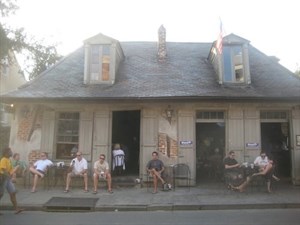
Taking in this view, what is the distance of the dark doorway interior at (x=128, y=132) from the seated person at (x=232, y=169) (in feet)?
15.2

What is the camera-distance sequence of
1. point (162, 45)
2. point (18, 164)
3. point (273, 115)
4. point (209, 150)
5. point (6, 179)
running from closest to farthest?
1. point (6, 179)
2. point (18, 164)
3. point (273, 115)
4. point (209, 150)
5. point (162, 45)

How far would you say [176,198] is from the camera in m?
9.86

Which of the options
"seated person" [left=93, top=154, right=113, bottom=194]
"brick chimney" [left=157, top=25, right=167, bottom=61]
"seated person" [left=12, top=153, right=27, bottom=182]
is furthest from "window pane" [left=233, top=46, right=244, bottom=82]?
"seated person" [left=12, top=153, right=27, bottom=182]

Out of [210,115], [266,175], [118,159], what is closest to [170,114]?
[210,115]

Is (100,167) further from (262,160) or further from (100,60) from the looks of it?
(262,160)

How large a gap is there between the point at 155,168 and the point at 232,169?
253 cm

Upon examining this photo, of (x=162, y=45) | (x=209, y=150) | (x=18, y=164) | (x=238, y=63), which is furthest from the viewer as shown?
(x=162, y=45)

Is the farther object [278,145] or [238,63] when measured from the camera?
[278,145]

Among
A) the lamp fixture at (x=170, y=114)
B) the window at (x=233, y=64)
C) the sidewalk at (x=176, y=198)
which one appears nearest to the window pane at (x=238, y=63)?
the window at (x=233, y=64)

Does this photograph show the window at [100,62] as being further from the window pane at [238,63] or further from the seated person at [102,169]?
the window pane at [238,63]

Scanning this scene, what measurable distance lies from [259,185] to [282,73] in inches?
193

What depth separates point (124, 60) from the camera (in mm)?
15344

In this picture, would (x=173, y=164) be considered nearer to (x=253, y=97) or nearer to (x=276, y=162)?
(x=253, y=97)

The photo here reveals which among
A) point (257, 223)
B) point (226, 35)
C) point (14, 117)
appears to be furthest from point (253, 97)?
point (14, 117)
